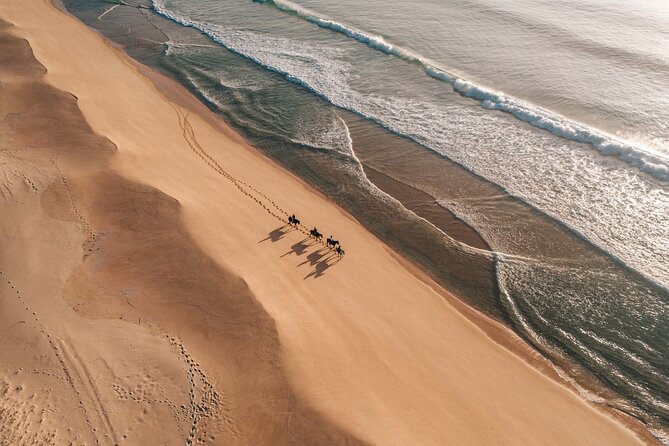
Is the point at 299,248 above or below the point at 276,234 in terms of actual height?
below

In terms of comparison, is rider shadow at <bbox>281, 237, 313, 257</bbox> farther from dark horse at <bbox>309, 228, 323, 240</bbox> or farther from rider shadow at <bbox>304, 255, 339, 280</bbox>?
rider shadow at <bbox>304, 255, 339, 280</bbox>

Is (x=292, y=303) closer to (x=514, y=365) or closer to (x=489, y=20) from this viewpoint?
(x=514, y=365)

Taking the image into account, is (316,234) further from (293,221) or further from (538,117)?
(538,117)

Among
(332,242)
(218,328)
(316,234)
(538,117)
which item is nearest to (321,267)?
(332,242)

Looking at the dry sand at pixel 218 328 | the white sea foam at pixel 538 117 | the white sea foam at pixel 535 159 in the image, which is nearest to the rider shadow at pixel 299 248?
the dry sand at pixel 218 328

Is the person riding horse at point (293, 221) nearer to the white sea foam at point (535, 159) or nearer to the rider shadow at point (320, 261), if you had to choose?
the rider shadow at point (320, 261)

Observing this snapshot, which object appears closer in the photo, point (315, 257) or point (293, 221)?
point (315, 257)
